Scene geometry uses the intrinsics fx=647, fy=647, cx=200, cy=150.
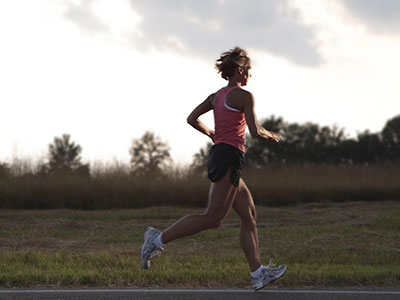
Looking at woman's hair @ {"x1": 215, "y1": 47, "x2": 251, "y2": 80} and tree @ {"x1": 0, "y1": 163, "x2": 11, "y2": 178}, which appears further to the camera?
tree @ {"x1": 0, "y1": 163, "x2": 11, "y2": 178}

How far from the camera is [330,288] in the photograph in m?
5.78

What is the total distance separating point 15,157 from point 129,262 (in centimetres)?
1242

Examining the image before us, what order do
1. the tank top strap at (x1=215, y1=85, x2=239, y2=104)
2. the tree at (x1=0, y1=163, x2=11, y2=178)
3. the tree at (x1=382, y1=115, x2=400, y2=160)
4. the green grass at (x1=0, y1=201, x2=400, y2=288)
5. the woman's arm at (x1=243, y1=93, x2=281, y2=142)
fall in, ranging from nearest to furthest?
the woman's arm at (x1=243, y1=93, x2=281, y2=142) < the tank top strap at (x1=215, y1=85, x2=239, y2=104) < the green grass at (x1=0, y1=201, x2=400, y2=288) < the tree at (x1=0, y1=163, x2=11, y2=178) < the tree at (x1=382, y1=115, x2=400, y2=160)

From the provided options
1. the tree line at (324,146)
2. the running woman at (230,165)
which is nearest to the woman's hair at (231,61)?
the running woman at (230,165)

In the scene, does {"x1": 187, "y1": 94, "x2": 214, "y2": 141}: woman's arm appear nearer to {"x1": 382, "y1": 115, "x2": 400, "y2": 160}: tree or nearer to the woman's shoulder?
the woman's shoulder

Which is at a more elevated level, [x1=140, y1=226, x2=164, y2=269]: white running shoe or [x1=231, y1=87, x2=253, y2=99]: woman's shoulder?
[x1=231, y1=87, x2=253, y2=99]: woman's shoulder

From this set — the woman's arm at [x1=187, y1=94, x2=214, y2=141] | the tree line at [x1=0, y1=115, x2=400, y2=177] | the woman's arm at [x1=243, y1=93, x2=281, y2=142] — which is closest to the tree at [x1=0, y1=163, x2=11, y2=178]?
the woman's arm at [x1=187, y1=94, x2=214, y2=141]

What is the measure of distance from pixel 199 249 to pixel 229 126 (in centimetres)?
441

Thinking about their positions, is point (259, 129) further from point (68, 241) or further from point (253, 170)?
point (253, 170)

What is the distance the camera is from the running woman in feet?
16.9

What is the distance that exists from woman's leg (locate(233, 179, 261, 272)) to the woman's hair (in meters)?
0.92

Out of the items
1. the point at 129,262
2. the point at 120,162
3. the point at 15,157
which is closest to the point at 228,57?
the point at 129,262

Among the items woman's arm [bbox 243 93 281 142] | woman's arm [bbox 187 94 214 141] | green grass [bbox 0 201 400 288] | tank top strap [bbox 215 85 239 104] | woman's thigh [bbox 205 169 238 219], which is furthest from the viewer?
green grass [bbox 0 201 400 288]
